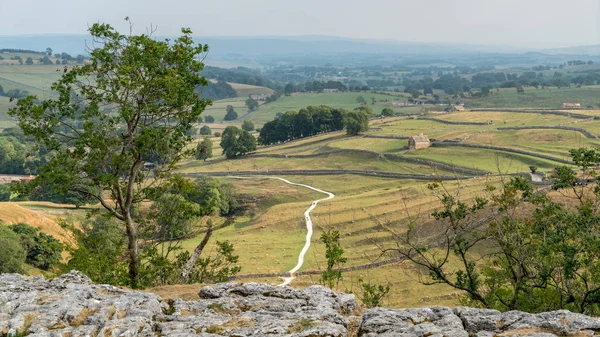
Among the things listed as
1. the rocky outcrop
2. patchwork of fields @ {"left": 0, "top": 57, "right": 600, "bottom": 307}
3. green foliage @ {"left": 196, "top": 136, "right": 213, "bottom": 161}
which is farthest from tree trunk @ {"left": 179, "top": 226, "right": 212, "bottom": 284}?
patchwork of fields @ {"left": 0, "top": 57, "right": 600, "bottom": 307}

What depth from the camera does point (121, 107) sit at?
20.2 meters

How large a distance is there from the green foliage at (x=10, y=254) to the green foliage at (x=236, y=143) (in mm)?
68360

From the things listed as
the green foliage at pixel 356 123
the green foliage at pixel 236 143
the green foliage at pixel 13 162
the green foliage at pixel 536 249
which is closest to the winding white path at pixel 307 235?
the green foliage at pixel 536 249

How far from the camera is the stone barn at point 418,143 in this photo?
97.2m

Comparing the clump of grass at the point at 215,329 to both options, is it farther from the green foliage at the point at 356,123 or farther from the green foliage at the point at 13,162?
the green foliage at the point at 13,162

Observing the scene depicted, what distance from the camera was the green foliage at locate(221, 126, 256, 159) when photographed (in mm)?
115938

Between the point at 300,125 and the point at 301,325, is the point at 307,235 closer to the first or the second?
the point at 301,325

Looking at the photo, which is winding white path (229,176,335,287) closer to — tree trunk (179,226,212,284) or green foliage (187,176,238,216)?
green foliage (187,176,238,216)

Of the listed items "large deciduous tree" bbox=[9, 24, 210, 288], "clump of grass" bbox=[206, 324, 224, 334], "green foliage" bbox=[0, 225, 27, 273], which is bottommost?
"green foliage" bbox=[0, 225, 27, 273]

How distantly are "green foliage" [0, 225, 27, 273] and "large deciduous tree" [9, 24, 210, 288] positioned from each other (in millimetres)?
29140

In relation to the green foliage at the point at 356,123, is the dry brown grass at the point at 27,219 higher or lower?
lower

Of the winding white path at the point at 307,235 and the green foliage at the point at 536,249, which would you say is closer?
the green foliage at the point at 536,249

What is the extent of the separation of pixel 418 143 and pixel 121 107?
8158cm

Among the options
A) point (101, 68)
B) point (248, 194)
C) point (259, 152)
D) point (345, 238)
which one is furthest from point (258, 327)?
point (259, 152)
